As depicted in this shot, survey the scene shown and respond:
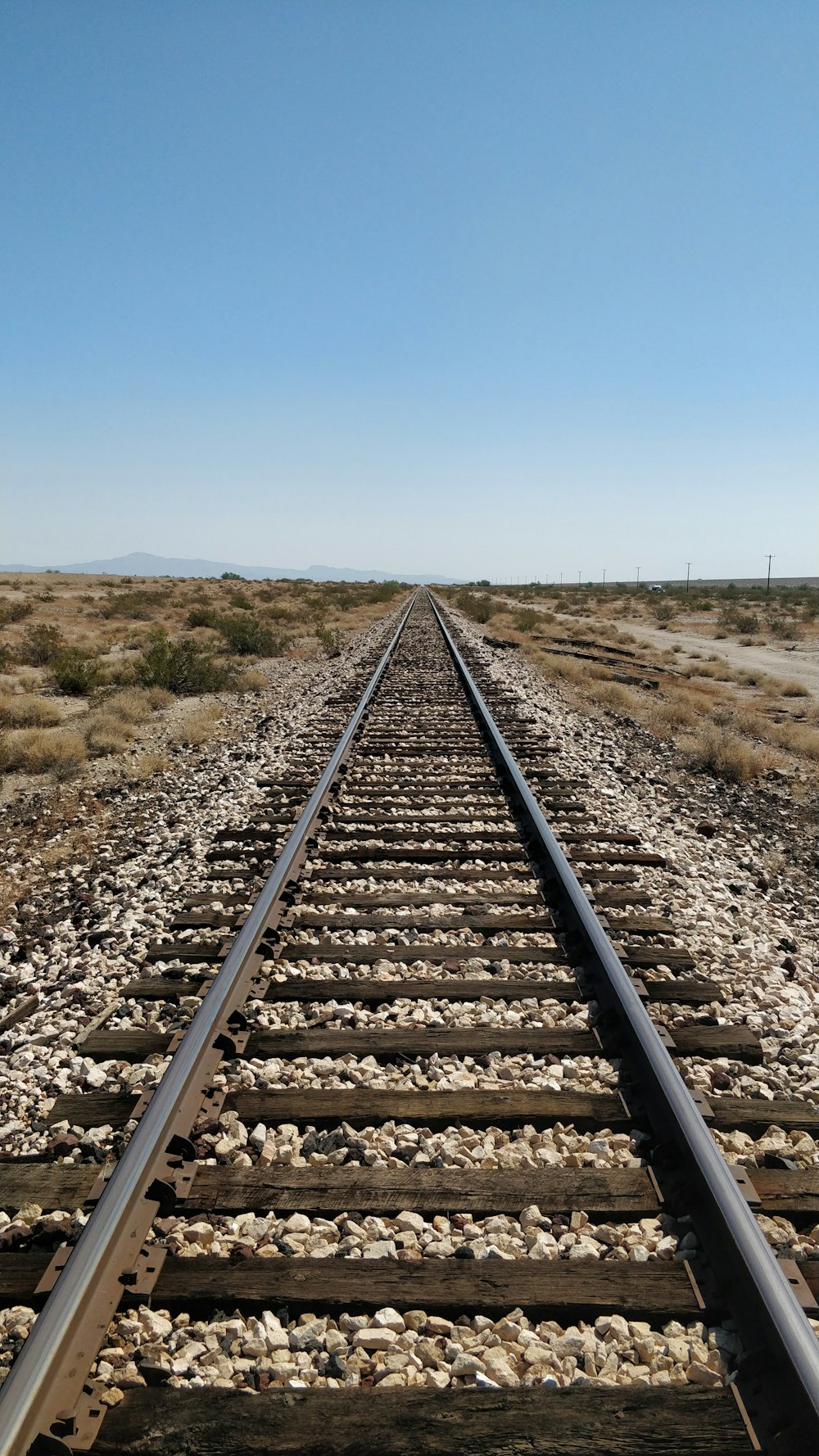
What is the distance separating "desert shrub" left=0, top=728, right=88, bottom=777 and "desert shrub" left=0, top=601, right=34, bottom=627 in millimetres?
22673

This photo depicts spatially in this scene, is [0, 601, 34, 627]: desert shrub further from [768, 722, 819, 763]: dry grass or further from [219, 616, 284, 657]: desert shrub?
[768, 722, 819, 763]: dry grass

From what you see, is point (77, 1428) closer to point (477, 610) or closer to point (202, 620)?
point (202, 620)

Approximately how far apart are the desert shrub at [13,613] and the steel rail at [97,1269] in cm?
3119

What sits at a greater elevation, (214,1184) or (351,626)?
(351,626)

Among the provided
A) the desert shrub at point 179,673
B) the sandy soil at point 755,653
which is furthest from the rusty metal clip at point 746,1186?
the sandy soil at point 755,653

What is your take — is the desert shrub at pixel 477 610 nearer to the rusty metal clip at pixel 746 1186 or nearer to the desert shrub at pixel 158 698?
the desert shrub at pixel 158 698

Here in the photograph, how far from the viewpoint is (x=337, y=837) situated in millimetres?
6578

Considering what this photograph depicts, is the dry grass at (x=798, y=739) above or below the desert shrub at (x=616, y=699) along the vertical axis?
below

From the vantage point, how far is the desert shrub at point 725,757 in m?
9.99

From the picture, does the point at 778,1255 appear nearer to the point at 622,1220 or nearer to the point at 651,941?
the point at 622,1220

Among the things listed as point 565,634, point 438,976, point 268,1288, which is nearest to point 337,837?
point 438,976

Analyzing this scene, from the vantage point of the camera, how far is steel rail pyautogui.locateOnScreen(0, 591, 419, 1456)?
6.44ft

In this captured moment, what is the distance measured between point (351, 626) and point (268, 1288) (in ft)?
105

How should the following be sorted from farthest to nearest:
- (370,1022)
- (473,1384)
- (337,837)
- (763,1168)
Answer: (337,837) < (370,1022) < (763,1168) < (473,1384)
